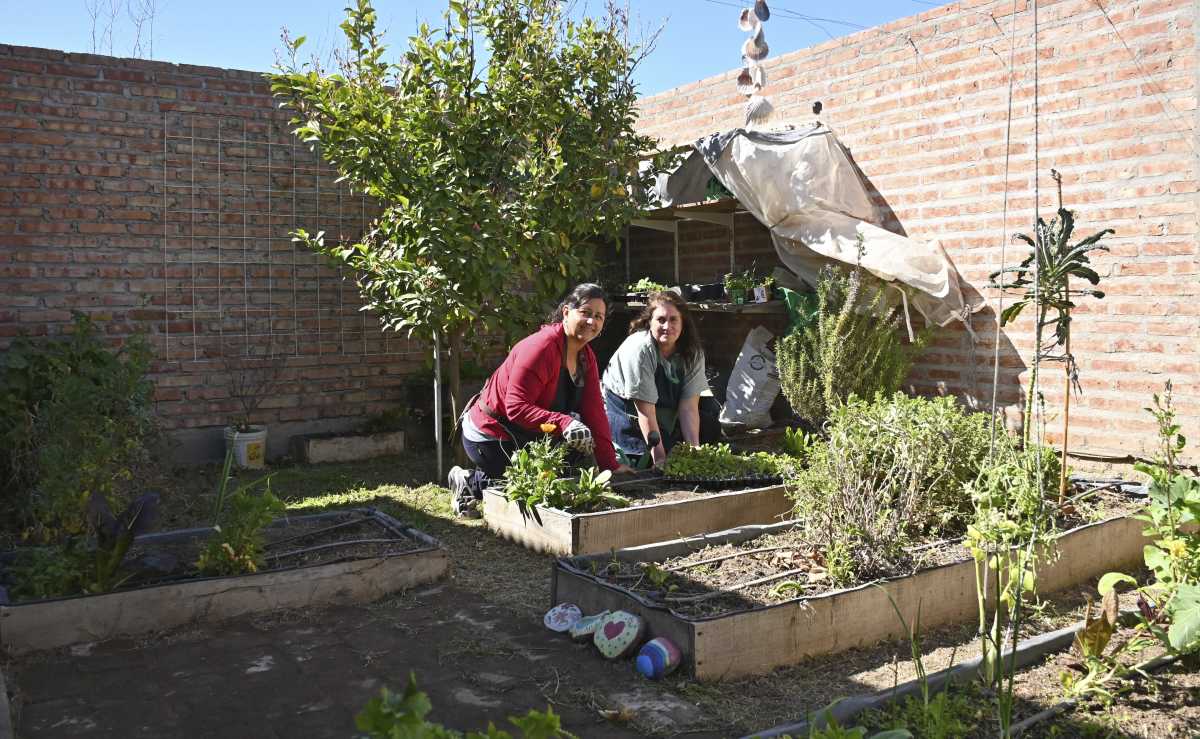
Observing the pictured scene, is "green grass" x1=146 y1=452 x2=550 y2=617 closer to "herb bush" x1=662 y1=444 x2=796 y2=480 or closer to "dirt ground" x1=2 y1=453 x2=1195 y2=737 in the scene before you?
"dirt ground" x1=2 y1=453 x2=1195 y2=737

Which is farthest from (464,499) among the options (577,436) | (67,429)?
(67,429)

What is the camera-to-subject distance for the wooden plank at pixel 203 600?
134 inches

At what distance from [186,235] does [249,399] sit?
50.2 inches

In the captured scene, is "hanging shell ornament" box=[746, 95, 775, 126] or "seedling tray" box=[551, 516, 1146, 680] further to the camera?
"hanging shell ornament" box=[746, 95, 775, 126]

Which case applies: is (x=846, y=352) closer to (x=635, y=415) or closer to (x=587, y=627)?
(x=635, y=415)

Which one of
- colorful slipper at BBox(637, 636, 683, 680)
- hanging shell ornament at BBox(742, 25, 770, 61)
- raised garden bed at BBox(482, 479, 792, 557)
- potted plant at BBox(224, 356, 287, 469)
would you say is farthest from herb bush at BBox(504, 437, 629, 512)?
hanging shell ornament at BBox(742, 25, 770, 61)

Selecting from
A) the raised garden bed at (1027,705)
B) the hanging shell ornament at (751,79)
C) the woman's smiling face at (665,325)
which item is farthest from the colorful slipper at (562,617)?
the hanging shell ornament at (751,79)

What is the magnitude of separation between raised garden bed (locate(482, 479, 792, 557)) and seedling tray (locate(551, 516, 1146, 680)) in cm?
48

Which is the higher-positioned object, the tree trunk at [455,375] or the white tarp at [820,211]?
the white tarp at [820,211]

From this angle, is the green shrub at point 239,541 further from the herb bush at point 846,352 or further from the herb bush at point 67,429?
the herb bush at point 846,352

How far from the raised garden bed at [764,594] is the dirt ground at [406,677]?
0.08 metres

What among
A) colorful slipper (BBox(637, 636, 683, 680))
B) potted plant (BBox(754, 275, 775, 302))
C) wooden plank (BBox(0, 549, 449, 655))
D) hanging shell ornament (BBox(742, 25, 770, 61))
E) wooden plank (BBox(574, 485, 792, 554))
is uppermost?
hanging shell ornament (BBox(742, 25, 770, 61))

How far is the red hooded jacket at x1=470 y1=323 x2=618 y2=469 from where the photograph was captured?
5.08 m

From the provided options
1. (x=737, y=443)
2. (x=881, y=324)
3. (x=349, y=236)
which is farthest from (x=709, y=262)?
(x=349, y=236)
